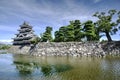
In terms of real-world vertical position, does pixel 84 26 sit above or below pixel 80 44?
above

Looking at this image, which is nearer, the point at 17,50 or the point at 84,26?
the point at 84,26

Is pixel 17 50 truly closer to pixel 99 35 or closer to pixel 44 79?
pixel 99 35

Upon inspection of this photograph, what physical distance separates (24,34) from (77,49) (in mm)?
39178

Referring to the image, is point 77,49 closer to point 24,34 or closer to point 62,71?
point 62,71

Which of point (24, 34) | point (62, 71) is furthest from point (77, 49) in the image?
point (24, 34)

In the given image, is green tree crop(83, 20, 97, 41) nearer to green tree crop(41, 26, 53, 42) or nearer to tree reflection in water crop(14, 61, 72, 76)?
green tree crop(41, 26, 53, 42)

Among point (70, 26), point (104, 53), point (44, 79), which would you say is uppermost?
point (70, 26)

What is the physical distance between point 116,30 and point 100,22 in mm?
5566

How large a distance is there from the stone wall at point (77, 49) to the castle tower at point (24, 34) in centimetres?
2170

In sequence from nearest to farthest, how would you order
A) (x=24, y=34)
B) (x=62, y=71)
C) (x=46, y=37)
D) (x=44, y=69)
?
(x=62, y=71), (x=44, y=69), (x=46, y=37), (x=24, y=34)

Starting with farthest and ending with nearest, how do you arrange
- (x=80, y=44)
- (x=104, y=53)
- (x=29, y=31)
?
(x=29, y=31), (x=80, y=44), (x=104, y=53)

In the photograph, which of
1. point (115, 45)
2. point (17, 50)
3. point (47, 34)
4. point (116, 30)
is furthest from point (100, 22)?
point (17, 50)

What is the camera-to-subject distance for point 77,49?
191 ft

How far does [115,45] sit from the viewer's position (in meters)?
54.5
